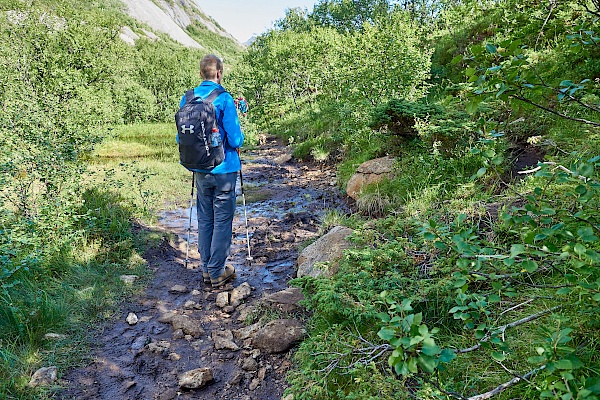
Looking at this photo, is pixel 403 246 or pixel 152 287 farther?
pixel 152 287

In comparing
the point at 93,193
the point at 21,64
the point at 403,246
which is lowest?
the point at 403,246

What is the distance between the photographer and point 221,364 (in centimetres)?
349

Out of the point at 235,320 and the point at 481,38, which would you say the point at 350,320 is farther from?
the point at 481,38

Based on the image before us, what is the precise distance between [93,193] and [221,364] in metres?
5.13

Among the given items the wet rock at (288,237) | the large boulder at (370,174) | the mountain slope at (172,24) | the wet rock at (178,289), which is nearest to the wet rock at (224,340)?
the wet rock at (178,289)

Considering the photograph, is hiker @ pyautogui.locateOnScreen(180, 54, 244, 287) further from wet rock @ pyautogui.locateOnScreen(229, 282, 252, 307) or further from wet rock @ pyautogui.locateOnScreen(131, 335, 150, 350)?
wet rock @ pyautogui.locateOnScreen(131, 335, 150, 350)

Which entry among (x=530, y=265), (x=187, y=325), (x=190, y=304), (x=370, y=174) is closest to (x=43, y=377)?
(x=187, y=325)

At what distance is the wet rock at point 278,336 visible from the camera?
11.6ft

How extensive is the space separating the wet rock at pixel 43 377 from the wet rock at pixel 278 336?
1.78 meters

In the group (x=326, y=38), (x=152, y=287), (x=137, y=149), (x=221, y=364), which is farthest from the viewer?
(x=326, y=38)

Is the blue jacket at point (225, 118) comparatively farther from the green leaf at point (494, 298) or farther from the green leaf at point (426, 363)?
the green leaf at point (426, 363)

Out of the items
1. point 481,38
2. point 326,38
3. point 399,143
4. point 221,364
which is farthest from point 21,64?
point 326,38

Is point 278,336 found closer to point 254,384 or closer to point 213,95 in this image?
point 254,384

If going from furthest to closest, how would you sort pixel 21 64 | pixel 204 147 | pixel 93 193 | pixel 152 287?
1. pixel 21 64
2. pixel 93 193
3. pixel 152 287
4. pixel 204 147
